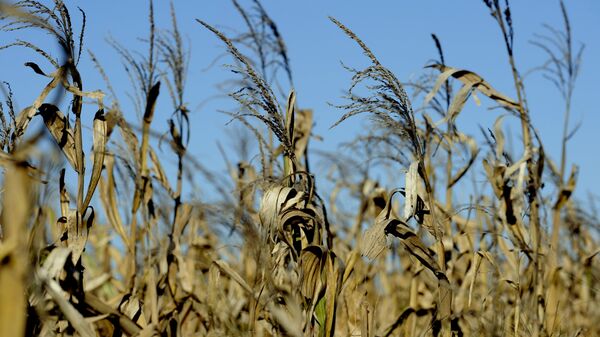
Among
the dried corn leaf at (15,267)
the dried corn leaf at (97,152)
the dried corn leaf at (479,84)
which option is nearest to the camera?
the dried corn leaf at (15,267)

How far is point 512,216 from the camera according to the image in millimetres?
3484

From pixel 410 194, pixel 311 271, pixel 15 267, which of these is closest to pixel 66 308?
pixel 15 267

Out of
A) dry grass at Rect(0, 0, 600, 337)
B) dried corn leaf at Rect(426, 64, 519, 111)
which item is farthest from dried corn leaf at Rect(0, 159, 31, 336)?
dried corn leaf at Rect(426, 64, 519, 111)

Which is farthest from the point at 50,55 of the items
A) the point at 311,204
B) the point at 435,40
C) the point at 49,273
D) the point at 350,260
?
the point at 435,40

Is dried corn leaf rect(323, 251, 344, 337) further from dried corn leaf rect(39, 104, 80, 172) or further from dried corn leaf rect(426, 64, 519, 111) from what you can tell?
dried corn leaf rect(426, 64, 519, 111)

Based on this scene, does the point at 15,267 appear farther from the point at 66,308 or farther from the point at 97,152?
the point at 97,152

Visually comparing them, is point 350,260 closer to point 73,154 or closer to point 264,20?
point 73,154

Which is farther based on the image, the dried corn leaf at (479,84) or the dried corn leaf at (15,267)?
the dried corn leaf at (479,84)

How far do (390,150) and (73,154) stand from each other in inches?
84.8

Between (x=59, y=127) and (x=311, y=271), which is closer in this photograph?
(x=311, y=271)

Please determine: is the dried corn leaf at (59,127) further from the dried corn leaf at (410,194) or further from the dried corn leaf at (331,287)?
the dried corn leaf at (410,194)

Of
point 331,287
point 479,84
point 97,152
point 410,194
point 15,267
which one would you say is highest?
point 479,84

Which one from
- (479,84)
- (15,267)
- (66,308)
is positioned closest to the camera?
(15,267)

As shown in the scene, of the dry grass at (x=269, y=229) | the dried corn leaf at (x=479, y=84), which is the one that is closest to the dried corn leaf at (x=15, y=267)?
the dry grass at (x=269, y=229)
